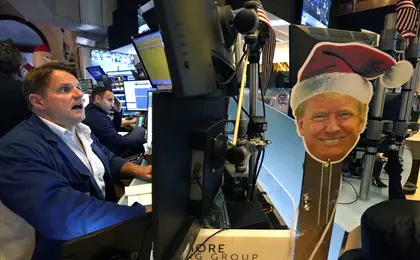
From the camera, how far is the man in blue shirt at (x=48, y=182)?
0.82 m

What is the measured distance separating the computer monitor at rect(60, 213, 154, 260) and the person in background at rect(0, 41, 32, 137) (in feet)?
4.82

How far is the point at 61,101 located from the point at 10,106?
0.66 meters

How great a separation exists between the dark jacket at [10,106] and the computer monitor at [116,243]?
143cm

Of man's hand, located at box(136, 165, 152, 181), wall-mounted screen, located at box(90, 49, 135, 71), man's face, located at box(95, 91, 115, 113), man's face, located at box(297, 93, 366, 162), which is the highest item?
wall-mounted screen, located at box(90, 49, 135, 71)

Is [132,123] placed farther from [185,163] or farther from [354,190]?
[185,163]

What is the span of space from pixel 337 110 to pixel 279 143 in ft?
1.76

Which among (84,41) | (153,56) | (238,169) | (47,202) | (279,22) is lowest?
(47,202)

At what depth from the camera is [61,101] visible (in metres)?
1.16

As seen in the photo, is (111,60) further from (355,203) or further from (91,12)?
(355,203)

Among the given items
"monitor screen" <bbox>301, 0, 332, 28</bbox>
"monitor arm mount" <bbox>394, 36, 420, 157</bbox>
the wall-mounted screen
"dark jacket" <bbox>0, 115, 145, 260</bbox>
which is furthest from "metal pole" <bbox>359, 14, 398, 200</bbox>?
the wall-mounted screen

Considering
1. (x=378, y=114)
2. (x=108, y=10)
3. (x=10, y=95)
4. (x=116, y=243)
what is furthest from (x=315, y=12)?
(x=108, y=10)

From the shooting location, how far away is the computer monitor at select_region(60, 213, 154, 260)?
43cm

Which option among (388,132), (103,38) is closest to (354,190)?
(388,132)

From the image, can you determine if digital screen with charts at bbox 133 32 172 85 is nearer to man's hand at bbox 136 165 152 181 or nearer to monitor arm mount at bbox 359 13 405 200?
man's hand at bbox 136 165 152 181
